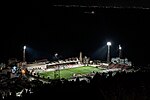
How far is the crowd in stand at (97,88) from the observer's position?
1727 centimetres

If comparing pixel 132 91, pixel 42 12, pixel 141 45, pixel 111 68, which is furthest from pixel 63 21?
pixel 132 91

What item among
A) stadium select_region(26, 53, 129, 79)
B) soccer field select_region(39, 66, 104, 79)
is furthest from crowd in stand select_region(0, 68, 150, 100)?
stadium select_region(26, 53, 129, 79)

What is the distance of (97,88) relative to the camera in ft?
61.2

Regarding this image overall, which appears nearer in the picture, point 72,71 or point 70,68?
point 72,71

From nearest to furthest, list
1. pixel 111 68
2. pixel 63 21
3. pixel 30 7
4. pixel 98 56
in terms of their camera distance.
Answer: pixel 111 68, pixel 98 56, pixel 30 7, pixel 63 21

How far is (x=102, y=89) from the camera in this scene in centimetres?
1886

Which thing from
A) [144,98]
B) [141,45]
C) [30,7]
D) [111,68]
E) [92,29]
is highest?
[30,7]

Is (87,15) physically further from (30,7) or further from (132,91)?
(132,91)

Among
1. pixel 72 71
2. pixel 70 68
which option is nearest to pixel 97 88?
pixel 72 71

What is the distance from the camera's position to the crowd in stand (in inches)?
680

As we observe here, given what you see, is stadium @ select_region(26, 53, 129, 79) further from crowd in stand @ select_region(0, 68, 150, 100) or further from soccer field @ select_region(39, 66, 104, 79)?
crowd in stand @ select_region(0, 68, 150, 100)

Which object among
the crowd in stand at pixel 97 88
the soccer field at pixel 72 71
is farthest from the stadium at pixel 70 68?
the crowd in stand at pixel 97 88

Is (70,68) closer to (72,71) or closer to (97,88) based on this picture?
(72,71)

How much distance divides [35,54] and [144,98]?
115 feet
